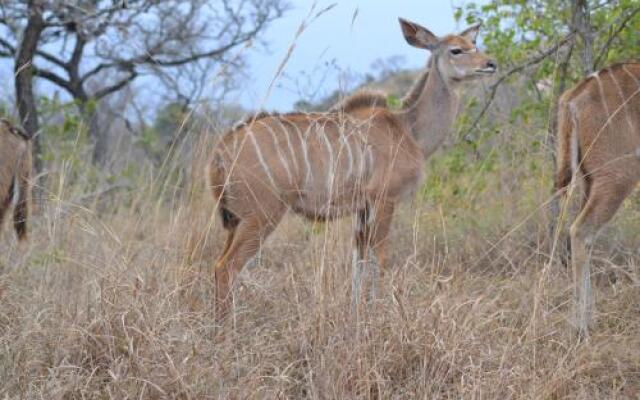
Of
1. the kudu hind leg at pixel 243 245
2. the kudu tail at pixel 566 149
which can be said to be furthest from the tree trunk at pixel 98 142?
the kudu tail at pixel 566 149

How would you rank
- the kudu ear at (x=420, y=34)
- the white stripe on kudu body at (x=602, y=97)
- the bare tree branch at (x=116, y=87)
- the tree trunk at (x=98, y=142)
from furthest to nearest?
the bare tree branch at (x=116, y=87), the tree trunk at (x=98, y=142), the kudu ear at (x=420, y=34), the white stripe on kudu body at (x=602, y=97)

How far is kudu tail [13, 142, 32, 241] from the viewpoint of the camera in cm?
412

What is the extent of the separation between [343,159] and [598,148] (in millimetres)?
1161

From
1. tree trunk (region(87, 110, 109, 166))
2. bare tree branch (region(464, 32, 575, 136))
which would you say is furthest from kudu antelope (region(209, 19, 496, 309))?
tree trunk (region(87, 110, 109, 166))

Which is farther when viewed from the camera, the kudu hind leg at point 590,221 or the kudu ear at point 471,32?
the kudu ear at point 471,32

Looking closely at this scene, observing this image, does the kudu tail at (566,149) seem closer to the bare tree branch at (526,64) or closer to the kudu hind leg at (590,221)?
the kudu hind leg at (590,221)

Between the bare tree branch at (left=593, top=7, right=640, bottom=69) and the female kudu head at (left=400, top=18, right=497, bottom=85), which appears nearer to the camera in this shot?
the bare tree branch at (left=593, top=7, right=640, bottom=69)

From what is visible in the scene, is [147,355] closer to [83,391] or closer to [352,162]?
[83,391]

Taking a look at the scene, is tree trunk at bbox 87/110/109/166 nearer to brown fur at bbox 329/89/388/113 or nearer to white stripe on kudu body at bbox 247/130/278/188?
brown fur at bbox 329/89/388/113

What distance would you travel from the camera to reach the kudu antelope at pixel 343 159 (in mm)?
4215

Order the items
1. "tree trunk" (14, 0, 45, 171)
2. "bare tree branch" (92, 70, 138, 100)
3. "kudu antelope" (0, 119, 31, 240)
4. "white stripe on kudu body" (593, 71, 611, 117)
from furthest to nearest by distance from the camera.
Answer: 1. "bare tree branch" (92, 70, 138, 100)
2. "tree trunk" (14, 0, 45, 171)
3. "white stripe on kudu body" (593, 71, 611, 117)
4. "kudu antelope" (0, 119, 31, 240)

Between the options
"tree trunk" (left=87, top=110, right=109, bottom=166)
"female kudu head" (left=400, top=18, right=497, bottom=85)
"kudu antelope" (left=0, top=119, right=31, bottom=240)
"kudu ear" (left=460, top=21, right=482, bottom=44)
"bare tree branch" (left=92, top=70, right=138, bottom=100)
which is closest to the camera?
"kudu antelope" (left=0, top=119, right=31, bottom=240)

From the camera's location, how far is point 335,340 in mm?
3086

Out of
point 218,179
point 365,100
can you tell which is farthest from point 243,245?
point 365,100
